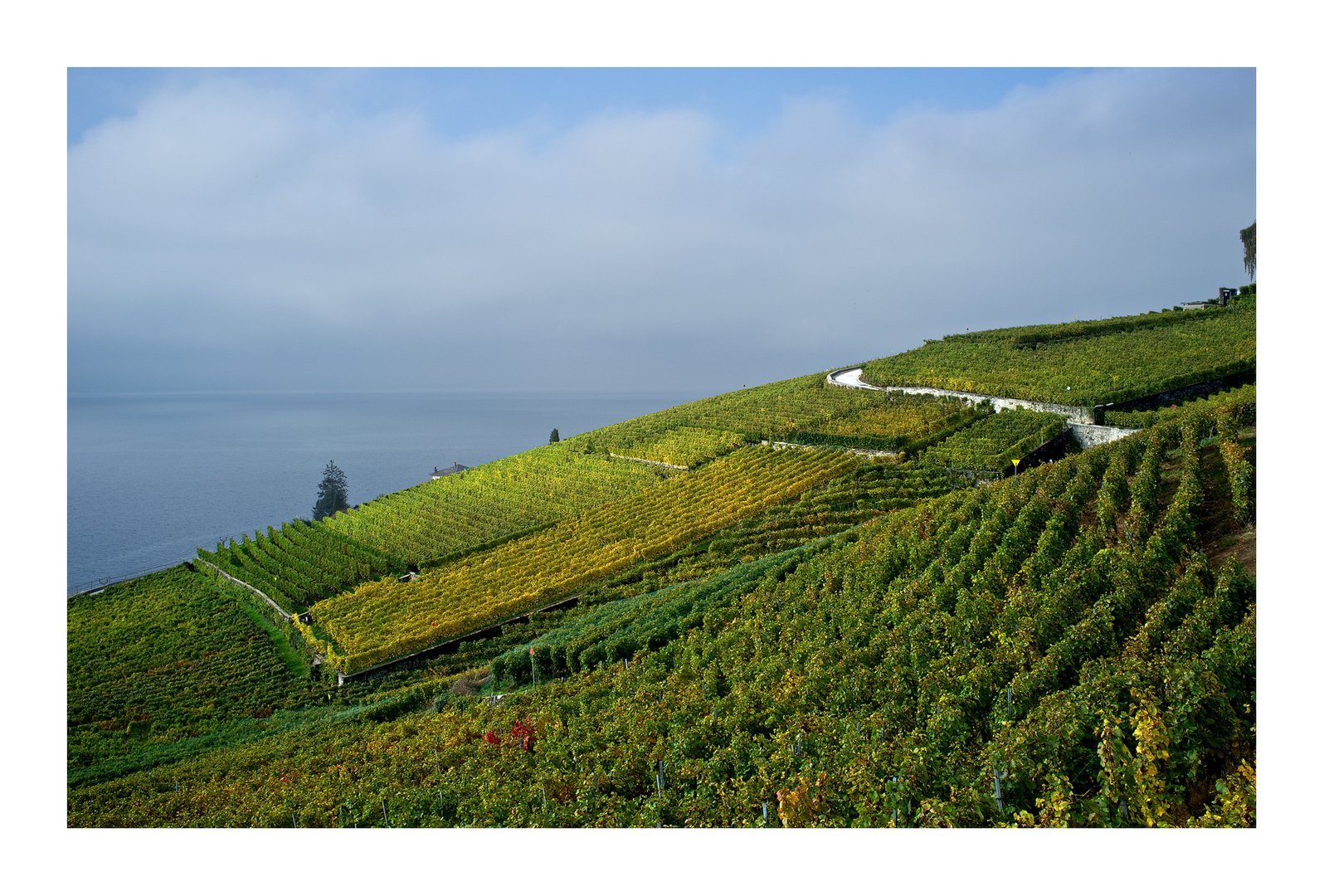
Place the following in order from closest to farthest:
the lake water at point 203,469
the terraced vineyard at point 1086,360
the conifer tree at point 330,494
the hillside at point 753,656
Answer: the hillside at point 753,656 → the lake water at point 203,469 → the terraced vineyard at point 1086,360 → the conifer tree at point 330,494

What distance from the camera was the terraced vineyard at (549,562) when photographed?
14430 millimetres

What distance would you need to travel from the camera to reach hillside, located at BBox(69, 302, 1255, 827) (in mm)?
4910

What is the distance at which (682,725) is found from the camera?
683cm

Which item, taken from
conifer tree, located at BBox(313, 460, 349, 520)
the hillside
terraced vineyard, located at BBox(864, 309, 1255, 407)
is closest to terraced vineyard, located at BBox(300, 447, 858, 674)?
the hillside

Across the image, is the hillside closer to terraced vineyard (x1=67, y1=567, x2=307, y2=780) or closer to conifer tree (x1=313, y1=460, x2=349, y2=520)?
terraced vineyard (x1=67, y1=567, x2=307, y2=780)

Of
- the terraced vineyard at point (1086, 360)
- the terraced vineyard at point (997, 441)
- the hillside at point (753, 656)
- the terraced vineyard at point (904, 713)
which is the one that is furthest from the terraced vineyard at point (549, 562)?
the terraced vineyard at point (1086, 360)

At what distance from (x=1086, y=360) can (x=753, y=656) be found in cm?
2420

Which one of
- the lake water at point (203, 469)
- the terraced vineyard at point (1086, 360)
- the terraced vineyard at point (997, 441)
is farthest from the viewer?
the terraced vineyard at point (1086, 360)

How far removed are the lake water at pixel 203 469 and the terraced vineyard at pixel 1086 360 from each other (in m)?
23.1

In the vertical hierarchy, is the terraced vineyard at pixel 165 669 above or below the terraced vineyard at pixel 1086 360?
below

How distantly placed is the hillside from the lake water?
7.69 ft

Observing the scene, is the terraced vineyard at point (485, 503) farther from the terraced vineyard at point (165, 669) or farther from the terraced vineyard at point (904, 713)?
the terraced vineyard at point (904, 713)
